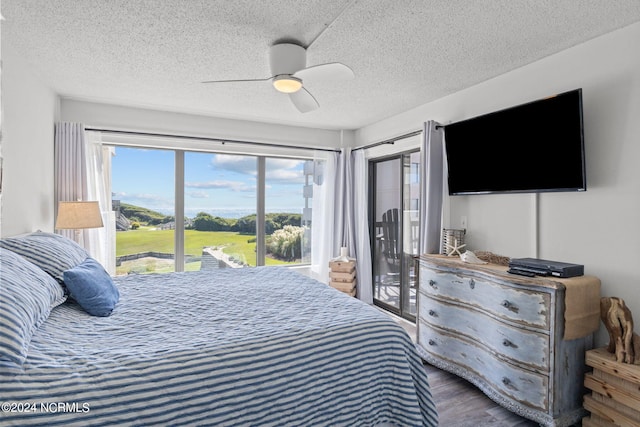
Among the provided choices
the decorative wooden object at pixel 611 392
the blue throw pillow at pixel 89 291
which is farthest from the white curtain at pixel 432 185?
the blue throw pillow at pixel 89 291

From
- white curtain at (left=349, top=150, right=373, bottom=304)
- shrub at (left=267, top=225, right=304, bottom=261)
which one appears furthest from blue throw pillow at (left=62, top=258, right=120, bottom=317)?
white curtain at (left=349, top=150, right=373, bottom=304)

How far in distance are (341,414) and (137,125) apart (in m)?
3.83

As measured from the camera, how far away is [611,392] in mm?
1940

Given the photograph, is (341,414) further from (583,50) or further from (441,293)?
(583,50)

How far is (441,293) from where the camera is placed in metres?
2.84

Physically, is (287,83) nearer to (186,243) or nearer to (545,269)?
(545,269)

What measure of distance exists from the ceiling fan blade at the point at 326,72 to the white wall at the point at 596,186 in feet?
5.11

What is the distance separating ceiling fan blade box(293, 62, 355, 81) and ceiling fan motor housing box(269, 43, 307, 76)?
9 cm

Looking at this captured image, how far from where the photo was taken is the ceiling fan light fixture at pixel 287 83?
2.29m

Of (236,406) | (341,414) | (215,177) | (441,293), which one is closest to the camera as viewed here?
(236,406)

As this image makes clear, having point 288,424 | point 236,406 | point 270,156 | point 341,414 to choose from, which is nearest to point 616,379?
point 341,414

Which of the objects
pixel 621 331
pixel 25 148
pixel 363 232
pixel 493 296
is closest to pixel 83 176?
pixel 25 148

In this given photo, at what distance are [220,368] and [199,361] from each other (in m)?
0.09

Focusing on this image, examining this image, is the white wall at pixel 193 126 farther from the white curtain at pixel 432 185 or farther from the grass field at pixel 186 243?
the white curtain at pixel 432 185
